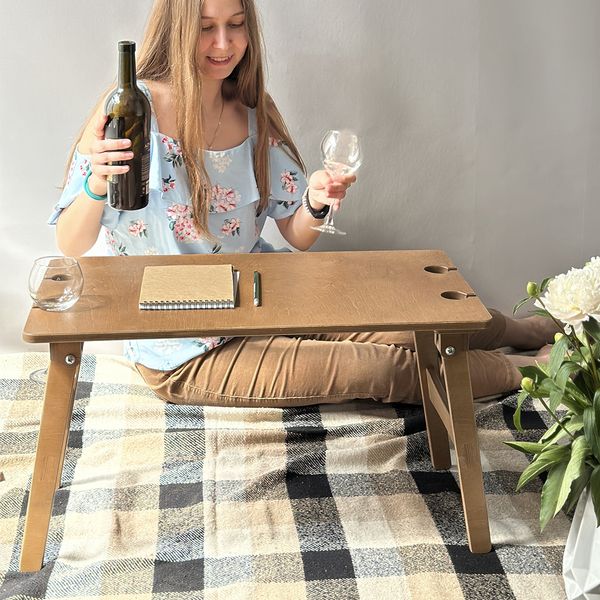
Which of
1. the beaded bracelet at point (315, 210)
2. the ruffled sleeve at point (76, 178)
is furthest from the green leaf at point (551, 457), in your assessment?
the ruffled sleeve at point (76, 178)

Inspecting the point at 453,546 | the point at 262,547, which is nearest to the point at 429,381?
the point at 453,546

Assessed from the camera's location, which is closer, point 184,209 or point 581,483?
point 581,483

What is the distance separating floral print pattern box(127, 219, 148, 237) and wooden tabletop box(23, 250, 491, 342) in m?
0.30

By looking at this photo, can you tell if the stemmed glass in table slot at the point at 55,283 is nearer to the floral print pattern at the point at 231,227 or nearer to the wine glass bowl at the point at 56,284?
the wine glass bowl at the point at 56,284

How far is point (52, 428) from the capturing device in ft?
5.74

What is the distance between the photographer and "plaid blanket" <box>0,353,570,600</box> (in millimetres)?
1794

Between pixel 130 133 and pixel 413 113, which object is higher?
pixel 130 133

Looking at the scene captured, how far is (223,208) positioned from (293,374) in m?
0.42

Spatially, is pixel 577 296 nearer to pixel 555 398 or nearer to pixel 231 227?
pixel 555 398

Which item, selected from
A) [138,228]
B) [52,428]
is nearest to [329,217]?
[138,228]

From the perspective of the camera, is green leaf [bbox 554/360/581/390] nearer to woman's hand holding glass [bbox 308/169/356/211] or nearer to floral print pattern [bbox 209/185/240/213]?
woman's hand holding glass [bbox 308/169/356/211]

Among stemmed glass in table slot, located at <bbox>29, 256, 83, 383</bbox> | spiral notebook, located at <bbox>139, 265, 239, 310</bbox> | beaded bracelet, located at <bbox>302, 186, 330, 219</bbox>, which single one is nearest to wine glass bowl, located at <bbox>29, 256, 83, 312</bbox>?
stemmed glass in table slot, located at <bbox>29, 256, 83, 383</bbox>

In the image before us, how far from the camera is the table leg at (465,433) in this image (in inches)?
70.3

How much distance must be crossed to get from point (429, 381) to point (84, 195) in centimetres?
84
